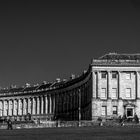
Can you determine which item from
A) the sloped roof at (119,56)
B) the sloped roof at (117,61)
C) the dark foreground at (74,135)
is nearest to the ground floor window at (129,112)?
A: the sloped roof at (117,61)

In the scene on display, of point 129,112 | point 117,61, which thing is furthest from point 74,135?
point 117,61

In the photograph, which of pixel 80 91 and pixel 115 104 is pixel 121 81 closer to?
pixel 115 104

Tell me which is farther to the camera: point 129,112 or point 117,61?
point 117,61

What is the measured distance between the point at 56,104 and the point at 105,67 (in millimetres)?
64030

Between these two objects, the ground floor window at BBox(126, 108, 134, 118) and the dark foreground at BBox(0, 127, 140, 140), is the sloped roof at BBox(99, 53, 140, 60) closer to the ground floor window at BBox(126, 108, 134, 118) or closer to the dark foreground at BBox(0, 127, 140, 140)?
the ground floor window at BBox(126, 108, 134, 118)

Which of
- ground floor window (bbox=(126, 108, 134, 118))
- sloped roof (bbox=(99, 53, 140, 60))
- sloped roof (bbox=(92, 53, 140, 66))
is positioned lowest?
ground floor window (bbox=(126, 108, 134, 118))

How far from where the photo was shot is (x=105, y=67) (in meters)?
120

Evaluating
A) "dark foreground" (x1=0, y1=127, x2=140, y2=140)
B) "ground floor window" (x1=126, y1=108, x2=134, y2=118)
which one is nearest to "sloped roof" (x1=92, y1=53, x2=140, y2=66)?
"ground floor window" (x1=126, y1=108, x2=134, y2=118)

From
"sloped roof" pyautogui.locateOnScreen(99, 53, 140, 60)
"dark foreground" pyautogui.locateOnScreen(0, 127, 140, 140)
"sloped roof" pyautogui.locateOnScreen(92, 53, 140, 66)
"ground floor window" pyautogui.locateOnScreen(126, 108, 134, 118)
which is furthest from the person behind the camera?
"sloped roof" pyautogui.locateOnScreen(99, 53, 140, 60)

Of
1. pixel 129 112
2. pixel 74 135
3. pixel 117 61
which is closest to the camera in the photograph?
pixel 74 135

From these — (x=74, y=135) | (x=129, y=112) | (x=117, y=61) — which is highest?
A: (x=117, y=61)

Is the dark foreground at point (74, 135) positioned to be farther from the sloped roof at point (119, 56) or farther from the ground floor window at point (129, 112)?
the sloped roof at point (119, 56)

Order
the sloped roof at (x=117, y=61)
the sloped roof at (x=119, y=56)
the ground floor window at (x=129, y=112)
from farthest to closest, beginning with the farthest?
the sloped roof at (x=119, y=56) → the sloped roof at (x=117, y=61) → the ground floor window at (x=129, y=112)

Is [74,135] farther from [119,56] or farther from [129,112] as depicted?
[119,56]
